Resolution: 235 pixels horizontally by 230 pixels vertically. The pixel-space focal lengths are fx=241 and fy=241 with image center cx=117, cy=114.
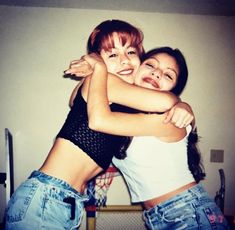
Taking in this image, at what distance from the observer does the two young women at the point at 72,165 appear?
3.04 ft

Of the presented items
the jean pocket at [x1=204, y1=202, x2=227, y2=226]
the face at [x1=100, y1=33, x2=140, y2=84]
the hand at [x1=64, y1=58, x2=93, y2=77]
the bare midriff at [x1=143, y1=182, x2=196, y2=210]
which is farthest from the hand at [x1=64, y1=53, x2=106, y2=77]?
the jean pocket at [x1=204, y1=202, x2=227, y2=226]

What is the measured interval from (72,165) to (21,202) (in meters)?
0.24

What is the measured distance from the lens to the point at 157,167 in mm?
1172

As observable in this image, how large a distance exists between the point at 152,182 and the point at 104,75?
0.56m

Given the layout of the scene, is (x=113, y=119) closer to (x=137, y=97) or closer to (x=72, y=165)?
(x=137, y=97)

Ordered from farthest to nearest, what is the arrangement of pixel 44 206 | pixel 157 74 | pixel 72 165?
pixel 157 74
pixel 72 165
pixel 44 206

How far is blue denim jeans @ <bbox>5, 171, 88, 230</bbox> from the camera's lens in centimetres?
91

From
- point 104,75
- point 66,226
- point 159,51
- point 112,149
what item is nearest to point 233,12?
point 159,51

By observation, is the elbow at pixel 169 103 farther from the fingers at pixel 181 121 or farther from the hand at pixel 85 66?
the hand at pixel 85 66

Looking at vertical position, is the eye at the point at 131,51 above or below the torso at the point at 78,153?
above

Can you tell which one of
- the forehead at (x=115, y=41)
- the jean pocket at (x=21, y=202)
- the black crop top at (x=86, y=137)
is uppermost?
the forehead at (x=115, y=41)

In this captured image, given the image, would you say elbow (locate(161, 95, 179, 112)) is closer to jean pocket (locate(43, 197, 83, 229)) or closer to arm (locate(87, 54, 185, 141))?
arm (locate(87, 54, 185, 141))

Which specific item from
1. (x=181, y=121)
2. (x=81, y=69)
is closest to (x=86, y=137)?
(x=81, y=69)

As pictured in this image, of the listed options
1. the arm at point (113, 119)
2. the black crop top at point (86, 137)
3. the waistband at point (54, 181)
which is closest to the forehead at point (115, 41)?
the arm at point (113, 119)
